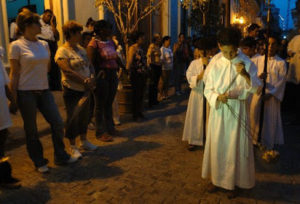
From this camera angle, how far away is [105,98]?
18.1ft

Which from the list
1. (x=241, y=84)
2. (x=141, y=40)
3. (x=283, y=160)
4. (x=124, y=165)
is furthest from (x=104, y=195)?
(x=141, y=40)

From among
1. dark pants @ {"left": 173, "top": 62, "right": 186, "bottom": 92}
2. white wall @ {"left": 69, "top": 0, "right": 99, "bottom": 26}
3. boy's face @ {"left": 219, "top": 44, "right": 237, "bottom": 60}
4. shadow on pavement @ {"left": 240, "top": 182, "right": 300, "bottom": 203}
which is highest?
white wall @ {"left": 69, "top": 0, "right": 99, "bottom": 26}

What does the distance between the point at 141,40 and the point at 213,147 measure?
4106mm

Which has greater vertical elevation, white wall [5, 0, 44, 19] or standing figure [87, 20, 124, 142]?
white wall [5, 0, 44, 19]

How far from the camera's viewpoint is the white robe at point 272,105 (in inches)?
196

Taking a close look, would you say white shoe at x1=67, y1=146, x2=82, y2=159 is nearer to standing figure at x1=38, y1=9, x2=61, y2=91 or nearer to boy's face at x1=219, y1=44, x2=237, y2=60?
boy's face at x1=219, y1=44, x2=237, y2=60

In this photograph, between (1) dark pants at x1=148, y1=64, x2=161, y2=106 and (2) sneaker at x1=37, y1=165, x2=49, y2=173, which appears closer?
(2) sneaker at x1=37, y1=165, x2=49, y2=173

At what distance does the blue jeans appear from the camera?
12.7 feet

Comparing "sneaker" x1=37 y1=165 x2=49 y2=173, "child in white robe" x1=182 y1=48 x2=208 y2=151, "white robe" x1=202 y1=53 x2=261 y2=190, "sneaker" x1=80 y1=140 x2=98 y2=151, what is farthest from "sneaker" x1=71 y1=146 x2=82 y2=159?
"white robe" x1=202 y1=53 x2=261 y2=190

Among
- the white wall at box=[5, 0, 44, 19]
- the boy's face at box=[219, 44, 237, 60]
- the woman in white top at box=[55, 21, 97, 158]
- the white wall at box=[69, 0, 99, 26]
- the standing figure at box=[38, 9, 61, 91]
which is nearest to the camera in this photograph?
the boy's face at box=[219, 44, 237, 60]

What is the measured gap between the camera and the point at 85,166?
14.6 feet

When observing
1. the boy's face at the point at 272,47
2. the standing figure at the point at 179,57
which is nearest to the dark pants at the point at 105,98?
the boy's face at the point at 272,47

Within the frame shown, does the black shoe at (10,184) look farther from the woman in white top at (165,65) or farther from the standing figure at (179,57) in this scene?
the standing figure at (179,57)

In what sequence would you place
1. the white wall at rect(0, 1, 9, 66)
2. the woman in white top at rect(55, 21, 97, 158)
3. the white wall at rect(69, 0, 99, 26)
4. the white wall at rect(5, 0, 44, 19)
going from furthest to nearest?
1. the white wall at rect(69, 0, 99, 26)
2. the white wall at rect(5, 0, 44, 19)
3. the white wall at rect(0, 1, 9, 66)
4. the woman in white top at rect(55, 21, 97, 158)
